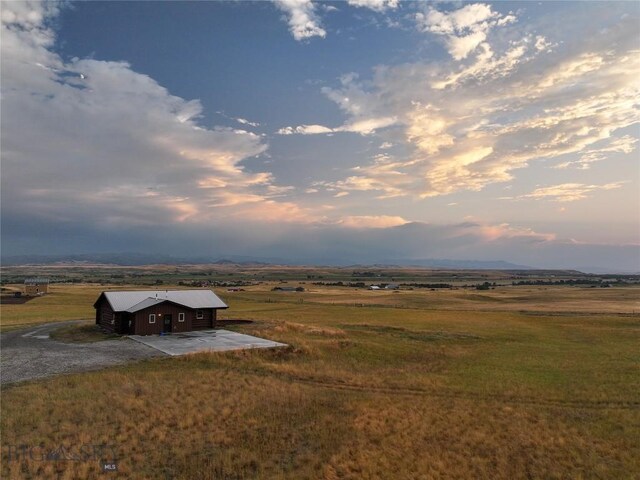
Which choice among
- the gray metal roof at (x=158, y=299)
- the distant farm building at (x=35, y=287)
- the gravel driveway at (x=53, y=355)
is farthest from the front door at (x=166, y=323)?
the distant farm building at (x=35, y=287)

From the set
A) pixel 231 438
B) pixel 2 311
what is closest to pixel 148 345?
pixel 231 438

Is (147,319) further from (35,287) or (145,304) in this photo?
(35,287)

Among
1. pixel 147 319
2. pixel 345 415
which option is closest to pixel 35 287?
pixel 147 319

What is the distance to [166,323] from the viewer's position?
4634 cm

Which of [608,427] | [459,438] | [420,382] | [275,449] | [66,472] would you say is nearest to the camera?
[66,472]

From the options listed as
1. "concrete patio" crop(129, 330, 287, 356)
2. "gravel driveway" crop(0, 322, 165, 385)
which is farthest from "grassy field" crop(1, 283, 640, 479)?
"gravel driveway" crop(0, 322, 165, 385)

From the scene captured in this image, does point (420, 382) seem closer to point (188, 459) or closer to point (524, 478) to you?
point (524, 478)

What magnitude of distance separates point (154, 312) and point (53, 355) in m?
11.5

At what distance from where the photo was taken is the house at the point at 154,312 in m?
44.8

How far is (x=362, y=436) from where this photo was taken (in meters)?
20.0

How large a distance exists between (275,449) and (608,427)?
52.7 ft

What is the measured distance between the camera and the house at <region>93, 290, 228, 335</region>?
44750 mm

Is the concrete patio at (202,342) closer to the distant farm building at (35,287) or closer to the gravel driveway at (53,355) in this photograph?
the gravel driveway at (53,355)

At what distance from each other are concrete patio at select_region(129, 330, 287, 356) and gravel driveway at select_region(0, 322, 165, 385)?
1.34m
